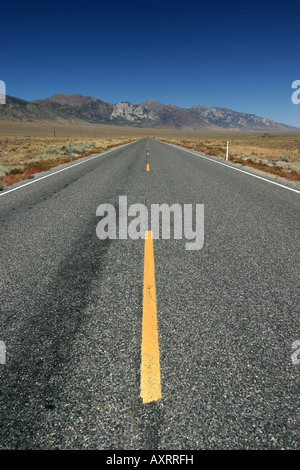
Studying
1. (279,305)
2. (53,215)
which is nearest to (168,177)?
(53,215)

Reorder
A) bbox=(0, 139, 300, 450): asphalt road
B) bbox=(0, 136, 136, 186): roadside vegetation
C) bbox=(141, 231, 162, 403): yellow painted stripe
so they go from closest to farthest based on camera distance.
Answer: bbox=(0, 139, 300, 450): asphalt road < bbox=(141, 231, 162, 403): yellow painted stripe < bbox=(0, 136, 136, 186): roadside vegetation

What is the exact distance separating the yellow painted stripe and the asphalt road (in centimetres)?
5

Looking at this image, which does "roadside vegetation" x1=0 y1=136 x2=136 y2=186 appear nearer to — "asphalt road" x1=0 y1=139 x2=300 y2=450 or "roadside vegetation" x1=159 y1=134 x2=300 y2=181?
"asphalt road" x1=0 y1=139 x2=300 y2=450

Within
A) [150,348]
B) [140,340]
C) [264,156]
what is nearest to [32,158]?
[264,156]

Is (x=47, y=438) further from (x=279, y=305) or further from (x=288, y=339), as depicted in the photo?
(x=279, y=305)

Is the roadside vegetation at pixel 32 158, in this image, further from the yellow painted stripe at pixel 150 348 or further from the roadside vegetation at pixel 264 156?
the roadside vegetation at pixel 264 156

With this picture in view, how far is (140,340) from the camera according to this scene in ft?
7.06

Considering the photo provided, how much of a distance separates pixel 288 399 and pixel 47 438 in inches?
58.9

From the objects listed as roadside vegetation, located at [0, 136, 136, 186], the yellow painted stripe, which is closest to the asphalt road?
the yellow painted stripe

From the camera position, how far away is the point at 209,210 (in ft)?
19.3

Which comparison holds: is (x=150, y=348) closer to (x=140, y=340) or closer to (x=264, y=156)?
(x=140, y=340)

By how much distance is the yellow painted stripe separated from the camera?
174 centimetres

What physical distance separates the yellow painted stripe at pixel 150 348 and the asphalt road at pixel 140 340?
0.05 meters
